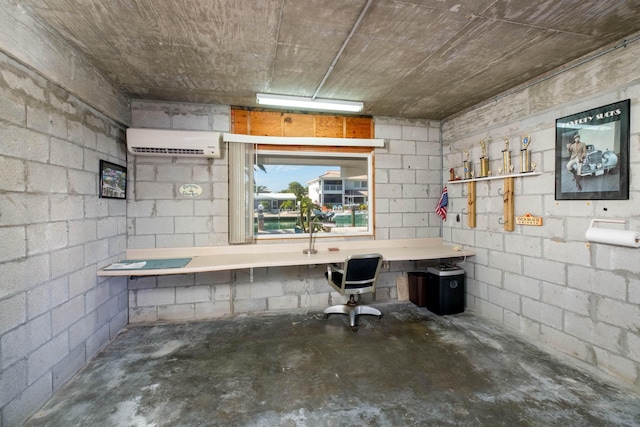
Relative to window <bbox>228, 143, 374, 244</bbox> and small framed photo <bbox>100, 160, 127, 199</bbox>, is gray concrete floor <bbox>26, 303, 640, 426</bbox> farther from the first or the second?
small framed photo <bbox>100, 160, 127, 199</bbox>

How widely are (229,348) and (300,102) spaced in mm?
2811

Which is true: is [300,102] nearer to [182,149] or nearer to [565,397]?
[182,149]

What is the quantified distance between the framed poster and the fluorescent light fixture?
2.12 meters

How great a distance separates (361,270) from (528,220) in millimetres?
1849

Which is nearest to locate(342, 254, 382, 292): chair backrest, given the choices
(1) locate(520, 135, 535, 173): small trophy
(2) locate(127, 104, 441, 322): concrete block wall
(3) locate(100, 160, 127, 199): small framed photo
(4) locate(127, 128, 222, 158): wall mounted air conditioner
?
(2) locate(127, 104, 441, 322): concrete block wall

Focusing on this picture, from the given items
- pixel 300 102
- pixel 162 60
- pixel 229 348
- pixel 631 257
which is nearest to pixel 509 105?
pixel 631 257

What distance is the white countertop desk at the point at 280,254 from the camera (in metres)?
2.95

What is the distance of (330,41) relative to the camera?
2.15m

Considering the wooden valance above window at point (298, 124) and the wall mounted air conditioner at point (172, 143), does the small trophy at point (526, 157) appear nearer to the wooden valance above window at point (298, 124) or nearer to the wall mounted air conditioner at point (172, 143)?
the wooden valance above window at point (298, 124)

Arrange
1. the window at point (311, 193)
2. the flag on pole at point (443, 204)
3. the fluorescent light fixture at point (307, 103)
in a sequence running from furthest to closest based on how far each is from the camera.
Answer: the flag on pole at point (443, 204), the window at point (311, 193), the fluorescent light fixture at point (307, 103)

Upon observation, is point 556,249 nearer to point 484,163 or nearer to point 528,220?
point 528,220

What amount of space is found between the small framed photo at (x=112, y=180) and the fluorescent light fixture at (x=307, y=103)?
1735 millimetres

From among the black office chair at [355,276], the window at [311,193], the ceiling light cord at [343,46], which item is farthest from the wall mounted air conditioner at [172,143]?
the black office chair at [355,276]

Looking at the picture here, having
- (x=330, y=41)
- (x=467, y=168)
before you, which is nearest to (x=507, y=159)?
(x=467, y=168)
